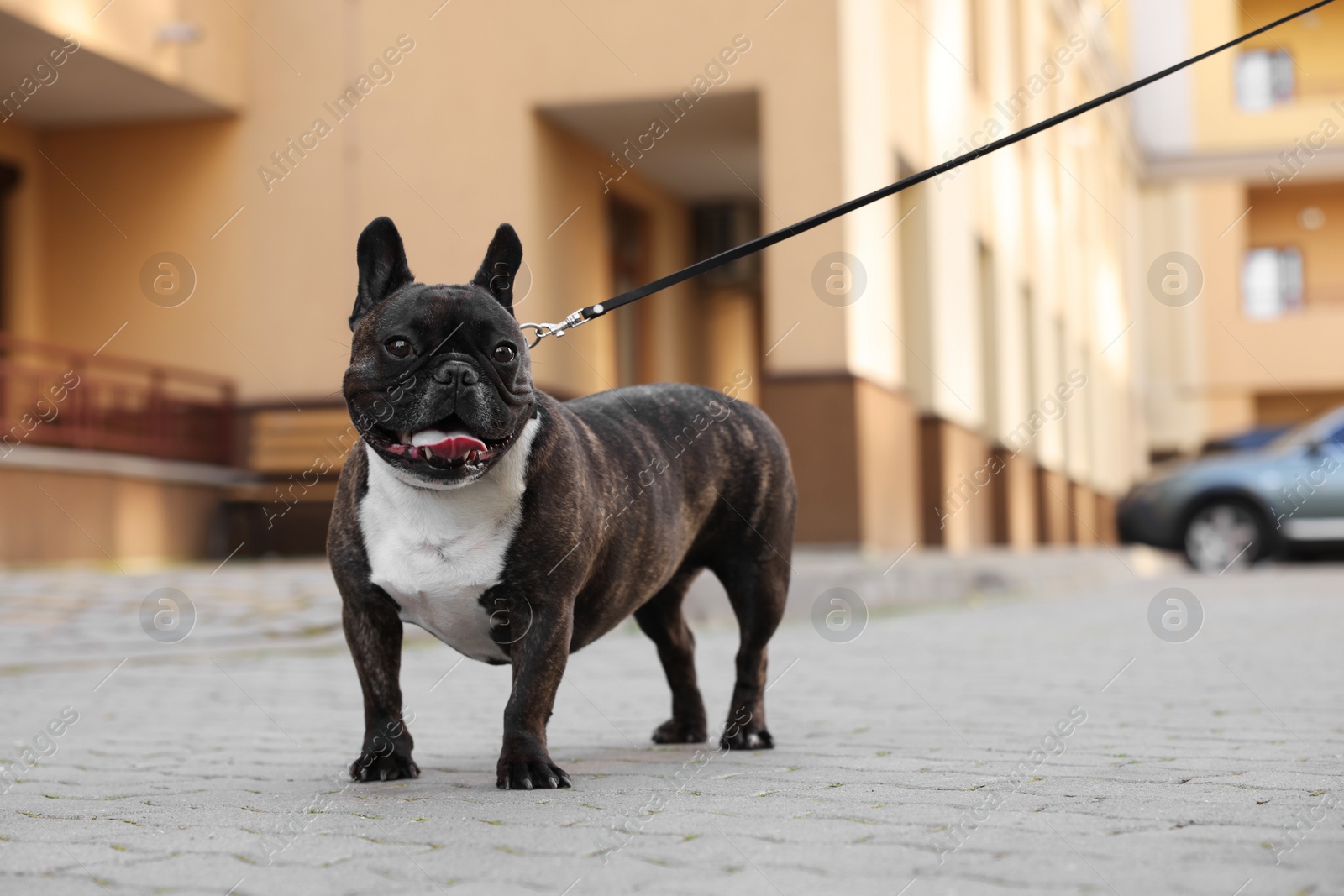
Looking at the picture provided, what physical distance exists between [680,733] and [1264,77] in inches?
1369

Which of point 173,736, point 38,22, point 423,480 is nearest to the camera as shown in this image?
point 423,480

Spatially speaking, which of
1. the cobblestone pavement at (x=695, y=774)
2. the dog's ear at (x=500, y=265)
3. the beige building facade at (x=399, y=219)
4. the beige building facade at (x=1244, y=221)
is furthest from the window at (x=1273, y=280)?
the dog's ear at (x=500, y=265)

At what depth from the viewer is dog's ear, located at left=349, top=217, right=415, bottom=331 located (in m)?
3.49

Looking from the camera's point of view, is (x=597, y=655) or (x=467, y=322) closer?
(x=467, y=322)

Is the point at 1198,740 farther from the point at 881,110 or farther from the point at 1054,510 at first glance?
the point at 1054,510

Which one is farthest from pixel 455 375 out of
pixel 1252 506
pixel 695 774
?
pixel 1252 506

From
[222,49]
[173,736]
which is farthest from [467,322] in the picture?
[222,49]

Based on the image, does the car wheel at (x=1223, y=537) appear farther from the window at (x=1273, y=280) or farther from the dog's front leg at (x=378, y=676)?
the window at (x=1273, y=280)

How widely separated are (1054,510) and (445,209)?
12808 mm

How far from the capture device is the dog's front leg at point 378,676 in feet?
11.7

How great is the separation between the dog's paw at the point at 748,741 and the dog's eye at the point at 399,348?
1613 mm

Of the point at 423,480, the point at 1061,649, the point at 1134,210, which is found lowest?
the point at 1061,649

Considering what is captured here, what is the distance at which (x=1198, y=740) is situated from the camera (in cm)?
428

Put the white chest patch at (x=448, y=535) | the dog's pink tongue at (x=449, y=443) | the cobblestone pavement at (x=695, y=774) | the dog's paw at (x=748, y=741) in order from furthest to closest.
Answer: the dog's paw at (x=748, y=741)
the white chest patch at (x=448, y=535)
the dog's pink tongue at (x=449, y=443)
the cobblestone pavement at (x=695, y=774)
